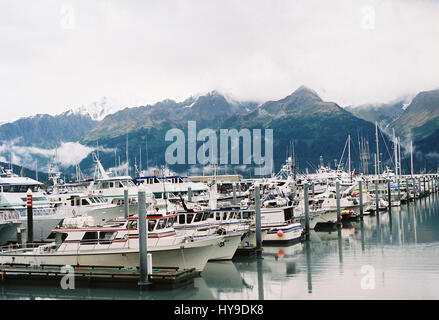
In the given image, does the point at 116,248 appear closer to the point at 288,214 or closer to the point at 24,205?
the point at 288,214

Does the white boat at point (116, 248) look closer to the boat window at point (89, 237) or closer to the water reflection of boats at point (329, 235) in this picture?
the boat window at point (89, 237)

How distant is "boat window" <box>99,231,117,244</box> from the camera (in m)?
22.7

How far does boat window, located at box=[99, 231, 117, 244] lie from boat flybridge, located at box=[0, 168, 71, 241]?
463 inches

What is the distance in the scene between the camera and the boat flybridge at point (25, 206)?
111ft

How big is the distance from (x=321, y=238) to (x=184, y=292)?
20.4m

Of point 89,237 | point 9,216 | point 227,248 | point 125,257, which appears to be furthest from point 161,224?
point 9,216

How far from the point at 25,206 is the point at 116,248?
1632 centimetres

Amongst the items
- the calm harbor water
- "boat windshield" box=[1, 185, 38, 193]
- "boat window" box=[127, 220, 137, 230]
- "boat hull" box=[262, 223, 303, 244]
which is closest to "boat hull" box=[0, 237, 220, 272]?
the calm harbor water

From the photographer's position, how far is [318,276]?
923 inches

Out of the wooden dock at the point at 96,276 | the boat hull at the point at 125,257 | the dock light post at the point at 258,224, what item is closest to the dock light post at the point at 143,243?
the wooden dock at the point at 96,276

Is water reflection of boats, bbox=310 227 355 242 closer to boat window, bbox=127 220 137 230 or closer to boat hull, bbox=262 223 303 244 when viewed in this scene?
boat hull, bbox=262 223 303 244

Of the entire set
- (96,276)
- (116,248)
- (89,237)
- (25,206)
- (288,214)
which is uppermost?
(25,206)

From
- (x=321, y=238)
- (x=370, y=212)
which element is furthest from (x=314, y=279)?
(x=370, y=212)

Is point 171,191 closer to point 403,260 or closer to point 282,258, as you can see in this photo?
point 282,258
